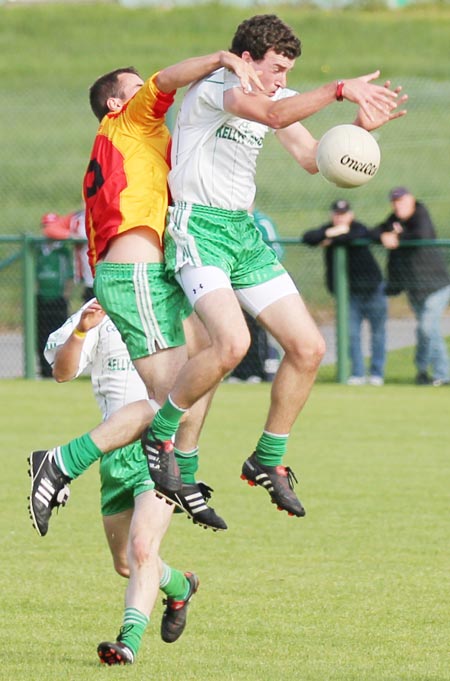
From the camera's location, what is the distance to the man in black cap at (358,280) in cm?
1706

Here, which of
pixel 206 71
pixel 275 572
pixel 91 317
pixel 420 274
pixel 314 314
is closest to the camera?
pixel 206 71

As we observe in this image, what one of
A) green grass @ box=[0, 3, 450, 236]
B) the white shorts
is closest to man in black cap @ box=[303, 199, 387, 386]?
green grass @ box=[0, 3, 450, 236]

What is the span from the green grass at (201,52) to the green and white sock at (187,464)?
67.0 ft

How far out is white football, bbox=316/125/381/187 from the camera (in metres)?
6.54

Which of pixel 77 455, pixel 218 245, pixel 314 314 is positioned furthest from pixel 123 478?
pixel 314 314

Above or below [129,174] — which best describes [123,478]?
below

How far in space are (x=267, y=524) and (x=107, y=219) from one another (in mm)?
3889

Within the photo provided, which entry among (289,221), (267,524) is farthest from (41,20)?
(267,524)

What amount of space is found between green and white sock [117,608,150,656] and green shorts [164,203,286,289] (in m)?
1.50

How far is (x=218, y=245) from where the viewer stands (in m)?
6.69

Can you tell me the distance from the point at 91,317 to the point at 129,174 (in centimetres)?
70

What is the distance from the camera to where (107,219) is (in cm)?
675

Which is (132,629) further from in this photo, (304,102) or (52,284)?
(52,284)

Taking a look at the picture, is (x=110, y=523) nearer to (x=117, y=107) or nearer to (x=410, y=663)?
(x=410, y=663)
